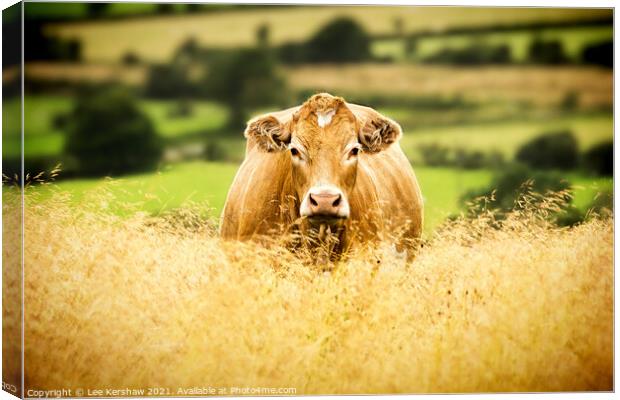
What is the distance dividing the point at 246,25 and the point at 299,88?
2.50ft

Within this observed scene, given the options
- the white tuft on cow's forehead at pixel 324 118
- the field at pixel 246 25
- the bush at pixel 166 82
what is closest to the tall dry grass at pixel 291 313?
the bush at pixel 166 82

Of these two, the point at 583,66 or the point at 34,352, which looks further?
the point at 583,66

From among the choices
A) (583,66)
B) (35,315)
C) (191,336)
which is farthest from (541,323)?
(35,315)

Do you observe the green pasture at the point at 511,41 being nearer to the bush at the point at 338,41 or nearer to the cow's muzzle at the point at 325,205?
the bush at the point at 338,41

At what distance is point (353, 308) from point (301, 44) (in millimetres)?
2470

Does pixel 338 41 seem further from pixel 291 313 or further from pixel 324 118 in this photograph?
pixel 291 313

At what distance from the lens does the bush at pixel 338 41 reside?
374 inches

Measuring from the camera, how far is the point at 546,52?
9.79 meters

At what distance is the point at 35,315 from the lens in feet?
29.1

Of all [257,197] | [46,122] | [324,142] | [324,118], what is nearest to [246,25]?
[324,118]

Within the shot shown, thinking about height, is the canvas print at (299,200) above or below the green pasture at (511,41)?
below

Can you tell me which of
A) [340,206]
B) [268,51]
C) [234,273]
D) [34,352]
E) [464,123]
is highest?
[268,51]

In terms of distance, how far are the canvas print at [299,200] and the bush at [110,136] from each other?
0.02 m

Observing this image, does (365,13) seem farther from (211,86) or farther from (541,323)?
(541,323)
